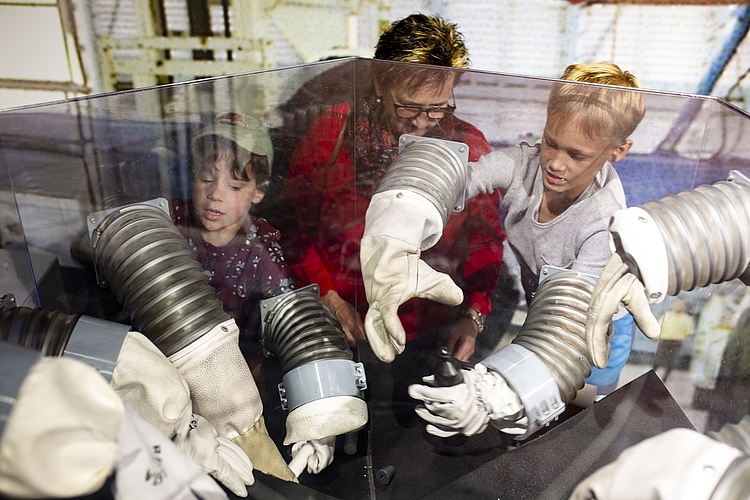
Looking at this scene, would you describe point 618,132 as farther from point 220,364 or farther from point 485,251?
point 220,364

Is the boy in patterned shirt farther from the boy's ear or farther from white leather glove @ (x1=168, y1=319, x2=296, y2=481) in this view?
the boy's ear

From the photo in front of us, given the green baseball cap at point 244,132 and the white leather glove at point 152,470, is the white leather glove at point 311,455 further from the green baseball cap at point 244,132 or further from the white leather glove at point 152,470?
the green baseball cap at point 244,132

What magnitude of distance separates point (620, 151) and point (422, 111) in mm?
277

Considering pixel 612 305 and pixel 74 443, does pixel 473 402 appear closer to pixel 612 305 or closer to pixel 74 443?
pixel 612 305

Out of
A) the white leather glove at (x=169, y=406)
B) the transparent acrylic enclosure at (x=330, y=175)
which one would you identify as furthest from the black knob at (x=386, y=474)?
the white leather glove at (x=169, y=406)

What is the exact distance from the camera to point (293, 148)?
0.96 metres

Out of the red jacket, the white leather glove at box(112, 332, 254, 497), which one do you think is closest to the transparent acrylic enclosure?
the red jacket

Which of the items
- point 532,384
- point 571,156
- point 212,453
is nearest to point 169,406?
point 212,453

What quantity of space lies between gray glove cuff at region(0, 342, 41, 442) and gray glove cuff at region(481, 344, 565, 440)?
570 millimetres

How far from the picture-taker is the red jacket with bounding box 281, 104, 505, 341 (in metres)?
0.89

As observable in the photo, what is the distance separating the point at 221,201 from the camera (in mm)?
906

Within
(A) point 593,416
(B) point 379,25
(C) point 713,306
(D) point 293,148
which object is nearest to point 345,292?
(D) point 293,148

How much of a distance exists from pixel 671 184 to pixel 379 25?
938mm

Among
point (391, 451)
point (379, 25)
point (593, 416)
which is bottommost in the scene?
point (391, 451)
